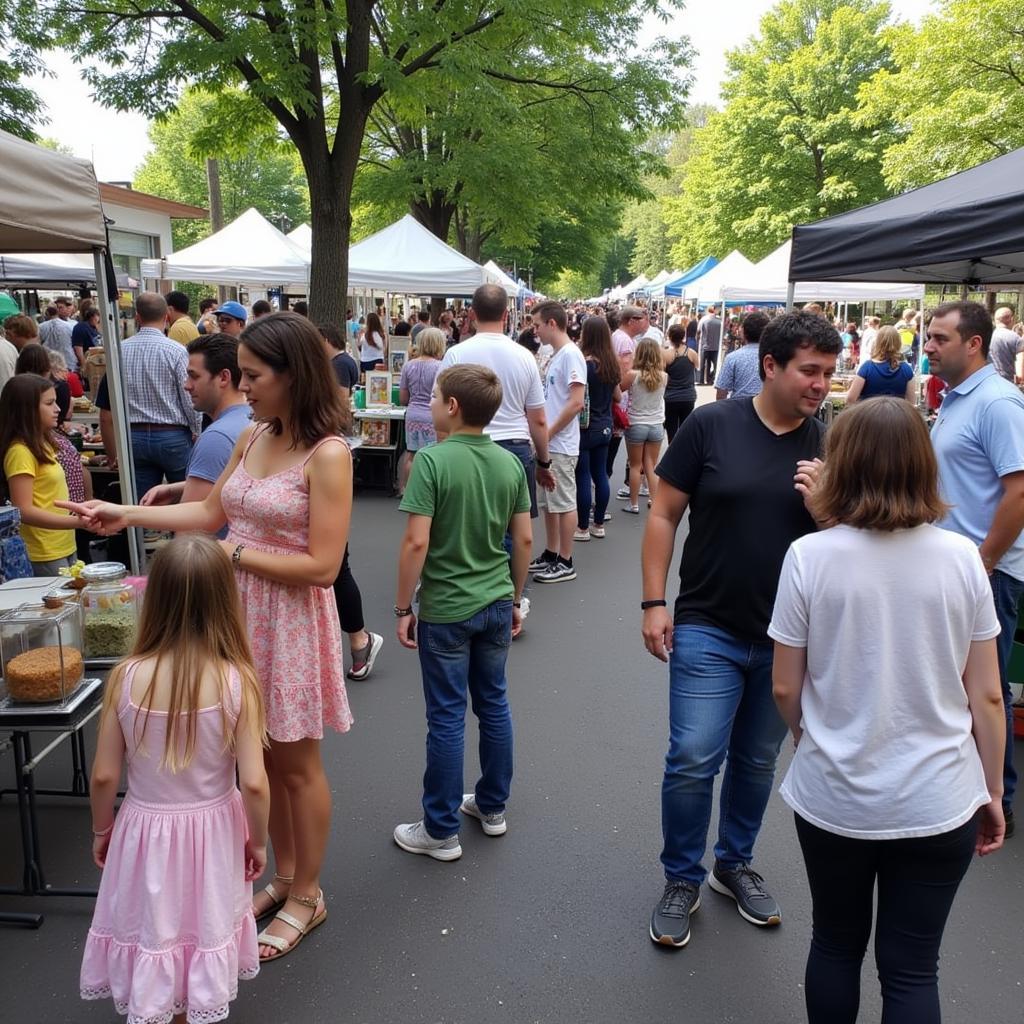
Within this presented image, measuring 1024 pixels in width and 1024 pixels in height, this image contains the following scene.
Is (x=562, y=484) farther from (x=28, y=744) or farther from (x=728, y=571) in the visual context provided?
(x=28, y=744)

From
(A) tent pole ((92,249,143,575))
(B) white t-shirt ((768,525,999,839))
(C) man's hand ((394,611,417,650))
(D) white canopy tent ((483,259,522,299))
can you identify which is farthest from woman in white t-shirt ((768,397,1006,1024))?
(D) white canopy tent ((483,259,522,299))

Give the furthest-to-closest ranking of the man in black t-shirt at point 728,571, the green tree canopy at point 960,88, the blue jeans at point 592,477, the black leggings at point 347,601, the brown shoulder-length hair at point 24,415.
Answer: the green tree canopy at point 960,88 < the blue jeans at point 592,477 < the black leggings at point 347,601 < the brown shoulder-length hair at point 24,415 < the man in black t-shirt at point 728,571

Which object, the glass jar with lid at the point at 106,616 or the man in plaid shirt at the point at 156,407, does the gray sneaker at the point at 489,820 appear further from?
the man in plaid shirt at the point at 156,407

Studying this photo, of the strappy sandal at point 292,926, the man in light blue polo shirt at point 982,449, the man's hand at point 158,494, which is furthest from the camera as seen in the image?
the man's hand at point 158,494

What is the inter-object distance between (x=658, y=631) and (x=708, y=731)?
1.11ft

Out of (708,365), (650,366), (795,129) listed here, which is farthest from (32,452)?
(795,129)

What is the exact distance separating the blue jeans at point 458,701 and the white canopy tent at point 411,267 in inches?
394

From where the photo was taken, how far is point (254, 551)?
260 cm

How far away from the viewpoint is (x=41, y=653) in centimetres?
281

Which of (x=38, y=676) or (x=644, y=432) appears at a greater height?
(x=644, y=432)

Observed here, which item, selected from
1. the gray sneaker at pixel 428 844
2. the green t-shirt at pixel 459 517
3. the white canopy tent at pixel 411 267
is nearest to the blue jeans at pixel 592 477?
the green t-shirt at pixel 459 517

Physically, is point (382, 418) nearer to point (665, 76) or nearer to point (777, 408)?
point (777, 408)

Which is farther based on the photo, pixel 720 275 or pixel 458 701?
pixel 720 275

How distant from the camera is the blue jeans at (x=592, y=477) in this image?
795 centimetres
